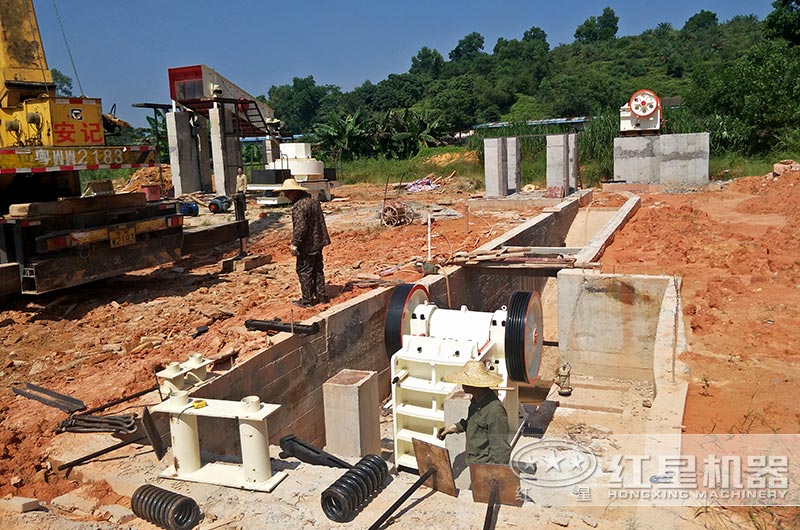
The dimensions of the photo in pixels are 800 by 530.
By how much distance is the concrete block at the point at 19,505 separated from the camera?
14.2ft

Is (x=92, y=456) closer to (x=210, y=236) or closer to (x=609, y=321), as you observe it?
(x=210, y=236)

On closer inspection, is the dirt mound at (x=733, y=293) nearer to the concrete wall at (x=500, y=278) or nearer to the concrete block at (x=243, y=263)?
the concrete wall at (x=500, y=278)

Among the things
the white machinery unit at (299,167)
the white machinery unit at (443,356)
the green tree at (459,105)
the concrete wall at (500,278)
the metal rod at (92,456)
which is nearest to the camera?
the metal rod at (92,456)

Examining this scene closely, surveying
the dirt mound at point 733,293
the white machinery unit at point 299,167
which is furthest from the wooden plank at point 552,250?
the white machinery unit at point 299,167

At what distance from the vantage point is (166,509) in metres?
4.15

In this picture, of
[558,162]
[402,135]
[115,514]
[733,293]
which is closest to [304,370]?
[115,514]

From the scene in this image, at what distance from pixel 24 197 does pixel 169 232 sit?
6.73 feet

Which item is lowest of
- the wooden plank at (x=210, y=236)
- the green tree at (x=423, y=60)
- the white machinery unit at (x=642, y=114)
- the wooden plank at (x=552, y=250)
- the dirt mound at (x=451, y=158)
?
the wooden plank at (x=552, y=250)

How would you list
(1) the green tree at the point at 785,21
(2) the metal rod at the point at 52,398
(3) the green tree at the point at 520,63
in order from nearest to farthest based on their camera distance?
(2) the metal rod at the point at 52,398 → (1) the green tree at the point at 785,21 → (3) the green tree at the point at 520,63

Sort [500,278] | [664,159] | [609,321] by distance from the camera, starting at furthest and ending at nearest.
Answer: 1. [664,159]
2. [500,278]
3. [609,321]

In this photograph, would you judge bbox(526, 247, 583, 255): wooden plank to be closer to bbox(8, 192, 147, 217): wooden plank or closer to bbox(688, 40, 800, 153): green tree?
bbox(8, 192, 147, 217): wooden plank

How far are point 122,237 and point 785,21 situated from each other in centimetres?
3556

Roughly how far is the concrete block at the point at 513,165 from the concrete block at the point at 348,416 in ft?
48.7

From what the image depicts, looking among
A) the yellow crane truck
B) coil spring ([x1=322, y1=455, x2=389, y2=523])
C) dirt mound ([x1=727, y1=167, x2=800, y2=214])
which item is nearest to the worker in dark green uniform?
coil spring ([x1=322, y1=455, x2=389, y2=523])
